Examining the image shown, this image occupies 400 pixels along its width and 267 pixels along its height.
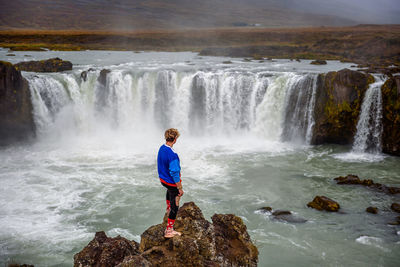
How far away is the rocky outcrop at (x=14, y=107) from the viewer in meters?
20.1

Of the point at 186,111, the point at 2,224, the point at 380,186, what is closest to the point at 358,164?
the point at 380,186

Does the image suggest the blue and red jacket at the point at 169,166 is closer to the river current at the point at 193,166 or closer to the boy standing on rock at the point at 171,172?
the boy standing on rock at the point at 171,172

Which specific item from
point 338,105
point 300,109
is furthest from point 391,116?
point 300,109

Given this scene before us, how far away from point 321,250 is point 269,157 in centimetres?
884

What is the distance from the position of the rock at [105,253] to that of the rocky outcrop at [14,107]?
56.0ft

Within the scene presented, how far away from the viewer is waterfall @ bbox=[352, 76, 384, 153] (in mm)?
18297

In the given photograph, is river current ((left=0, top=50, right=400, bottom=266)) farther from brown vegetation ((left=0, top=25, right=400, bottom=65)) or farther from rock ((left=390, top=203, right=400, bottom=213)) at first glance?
brown vegetation ((left=0, top=25, right=400, bottom=65))

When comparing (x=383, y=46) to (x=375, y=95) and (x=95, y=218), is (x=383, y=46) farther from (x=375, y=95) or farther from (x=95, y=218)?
(x=95, y=218)

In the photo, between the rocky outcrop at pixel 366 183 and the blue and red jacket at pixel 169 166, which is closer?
the blue and red jacket at pixel 169 166

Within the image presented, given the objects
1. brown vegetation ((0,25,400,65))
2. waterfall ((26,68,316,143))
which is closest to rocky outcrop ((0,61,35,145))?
waterfall ((26,68,316,143))

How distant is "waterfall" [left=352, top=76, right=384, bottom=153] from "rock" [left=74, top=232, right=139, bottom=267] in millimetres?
15534

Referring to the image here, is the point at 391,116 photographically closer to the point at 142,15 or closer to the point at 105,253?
the point at 105,253

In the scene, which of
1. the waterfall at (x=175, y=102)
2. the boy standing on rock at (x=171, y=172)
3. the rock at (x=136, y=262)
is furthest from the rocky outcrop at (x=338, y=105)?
the rock at (x=136, y=262)

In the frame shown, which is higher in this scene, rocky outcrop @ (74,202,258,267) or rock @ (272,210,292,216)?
rocky outcrop @ (74,202,258,267)
